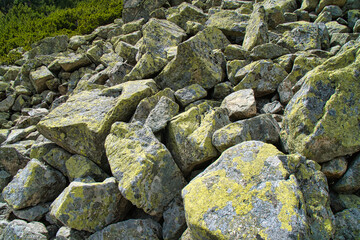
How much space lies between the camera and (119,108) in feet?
27.0

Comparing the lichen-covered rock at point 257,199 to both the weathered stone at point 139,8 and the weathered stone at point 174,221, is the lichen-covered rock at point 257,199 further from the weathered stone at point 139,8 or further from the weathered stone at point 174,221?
the weathered stone at point 139,8

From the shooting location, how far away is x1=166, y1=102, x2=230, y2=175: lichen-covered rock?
21.8 feet

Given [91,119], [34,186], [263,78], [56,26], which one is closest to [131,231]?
[34,186]

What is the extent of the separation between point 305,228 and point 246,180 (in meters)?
1.32

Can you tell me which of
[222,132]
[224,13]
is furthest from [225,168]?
[224,13]

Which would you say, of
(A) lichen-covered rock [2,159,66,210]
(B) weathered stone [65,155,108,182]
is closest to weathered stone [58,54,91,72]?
(A) lichen-covered rock [2,159,66,210]

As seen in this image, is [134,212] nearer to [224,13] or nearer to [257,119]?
[257,119]

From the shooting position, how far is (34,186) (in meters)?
7.54

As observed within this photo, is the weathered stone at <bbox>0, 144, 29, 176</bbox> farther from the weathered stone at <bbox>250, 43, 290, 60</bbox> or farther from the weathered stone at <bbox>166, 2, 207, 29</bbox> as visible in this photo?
the weathered stone at <bbox>166, 2, 207, 29</bbox>

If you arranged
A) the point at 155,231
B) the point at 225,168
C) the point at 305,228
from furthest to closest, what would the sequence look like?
the point at 155,231, the point at 225,168, the point at 305,228

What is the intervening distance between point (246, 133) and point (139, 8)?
17009 mm

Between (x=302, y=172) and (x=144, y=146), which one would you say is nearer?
(x=302, y=172)

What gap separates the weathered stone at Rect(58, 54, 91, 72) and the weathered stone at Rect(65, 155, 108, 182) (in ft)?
30.3

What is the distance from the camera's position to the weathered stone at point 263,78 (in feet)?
29.0
